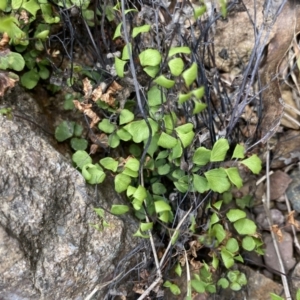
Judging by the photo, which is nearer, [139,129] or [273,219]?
[139,129]

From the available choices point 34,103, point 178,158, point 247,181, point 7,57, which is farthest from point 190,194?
point 7,57

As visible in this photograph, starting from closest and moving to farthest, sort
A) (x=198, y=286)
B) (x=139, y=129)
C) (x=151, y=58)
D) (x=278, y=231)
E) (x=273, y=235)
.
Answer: (x=151, y=58) → (x=139, y=129) → (x=198, y=286) → (x=278, y=231) → (x=273, y=235)

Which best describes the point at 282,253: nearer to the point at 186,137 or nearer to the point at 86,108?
the point at 186,137

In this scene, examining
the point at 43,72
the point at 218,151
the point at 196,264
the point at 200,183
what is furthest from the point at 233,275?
the point at 43,72

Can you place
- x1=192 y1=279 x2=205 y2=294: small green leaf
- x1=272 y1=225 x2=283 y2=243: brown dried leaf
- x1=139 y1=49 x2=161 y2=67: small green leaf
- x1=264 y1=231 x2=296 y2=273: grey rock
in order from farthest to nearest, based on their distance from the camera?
1. x1=264 y1=231 x2=296 y2=273: grey rock
2. x1=272 y1=225 x2=283 y2=243: brown dried leaf
3. x1=192 y1=279 x2=205 y2=294: small green leaf
4. x1=139 y1=49 x2=161 y2=67: small green leaf

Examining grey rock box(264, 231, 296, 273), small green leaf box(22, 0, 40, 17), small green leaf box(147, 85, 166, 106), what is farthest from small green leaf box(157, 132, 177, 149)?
grey rock box(264, 231, 296, 273)

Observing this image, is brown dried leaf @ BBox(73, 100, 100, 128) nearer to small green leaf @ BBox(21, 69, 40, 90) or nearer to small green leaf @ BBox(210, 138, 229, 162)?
small green leaf @ BBox(21, 69, 40, 90)

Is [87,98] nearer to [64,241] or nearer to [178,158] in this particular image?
[178,158]
